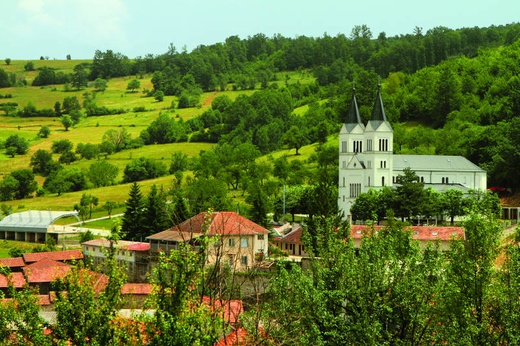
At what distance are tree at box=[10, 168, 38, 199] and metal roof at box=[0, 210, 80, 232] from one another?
30.7 metres

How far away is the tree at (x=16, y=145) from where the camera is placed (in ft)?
476

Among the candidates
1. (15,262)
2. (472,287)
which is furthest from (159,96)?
(472,287)

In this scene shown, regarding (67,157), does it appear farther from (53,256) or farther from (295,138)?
(53,256)

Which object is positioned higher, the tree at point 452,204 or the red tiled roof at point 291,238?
the tree at point 452,204

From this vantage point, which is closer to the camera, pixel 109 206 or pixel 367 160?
pixel 367 160

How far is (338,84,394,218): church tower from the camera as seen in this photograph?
295 feet

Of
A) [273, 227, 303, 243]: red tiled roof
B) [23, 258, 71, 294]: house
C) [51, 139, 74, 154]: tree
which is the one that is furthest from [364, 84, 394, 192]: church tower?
[51, 139, 74, 154]: tree

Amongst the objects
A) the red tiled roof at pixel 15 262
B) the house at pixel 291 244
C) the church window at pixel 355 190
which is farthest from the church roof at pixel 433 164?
the red tiled roof at pixel 15 262

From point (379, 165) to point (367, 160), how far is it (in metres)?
1.21

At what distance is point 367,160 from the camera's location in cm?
9050

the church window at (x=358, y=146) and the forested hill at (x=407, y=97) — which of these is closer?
the church window at (x=358, y=146)

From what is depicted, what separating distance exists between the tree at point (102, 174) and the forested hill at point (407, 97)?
20.0m

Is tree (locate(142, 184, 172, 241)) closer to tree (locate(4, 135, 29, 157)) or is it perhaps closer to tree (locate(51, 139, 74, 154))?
tree (locate(51, 139, 74, 154))

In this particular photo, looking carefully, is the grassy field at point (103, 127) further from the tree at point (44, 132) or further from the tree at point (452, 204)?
the tree at point (452, 204)
